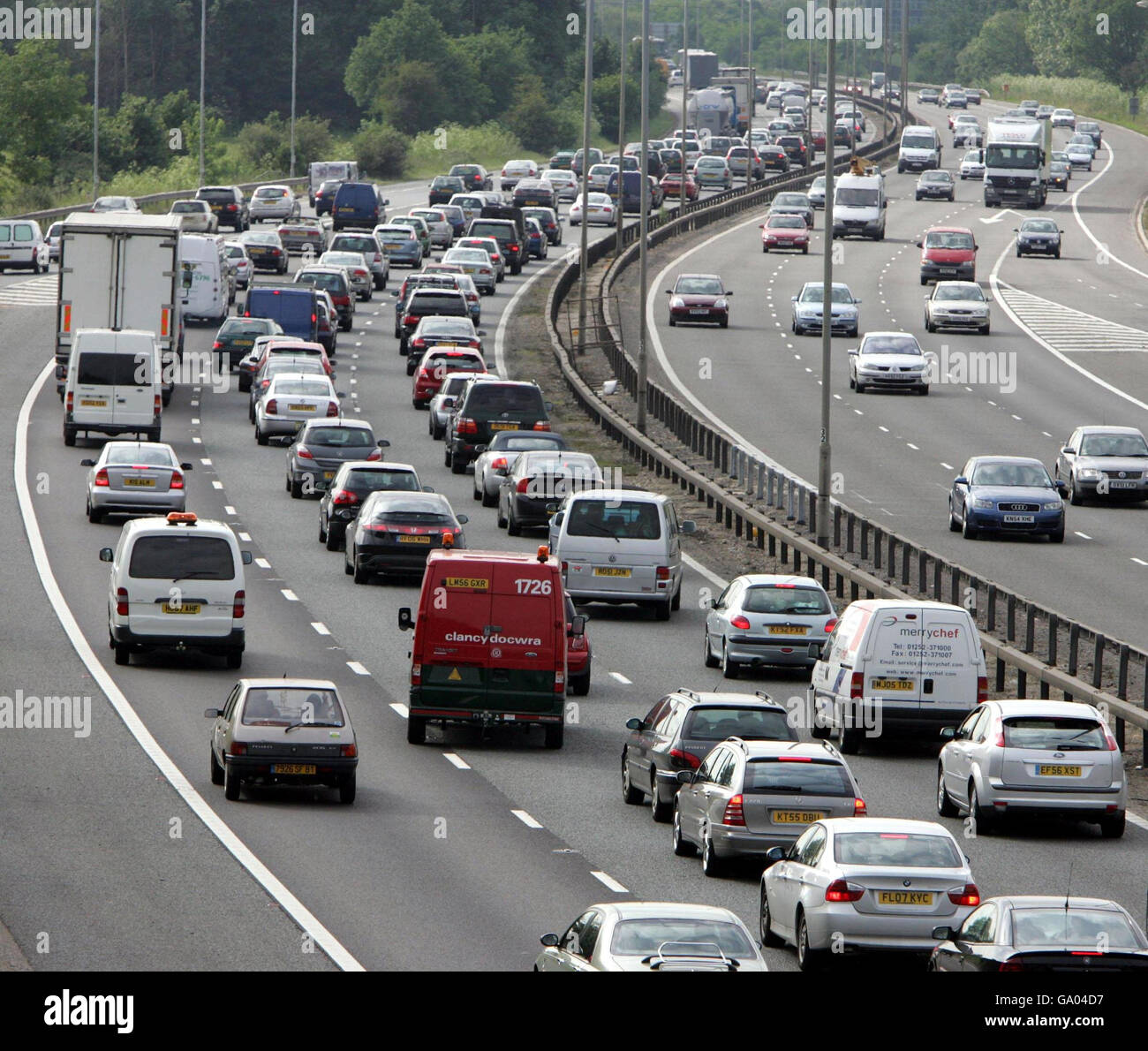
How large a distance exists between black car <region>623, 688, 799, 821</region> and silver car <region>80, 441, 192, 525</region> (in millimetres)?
17228

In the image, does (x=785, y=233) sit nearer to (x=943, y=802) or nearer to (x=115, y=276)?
(x=115, y=276)

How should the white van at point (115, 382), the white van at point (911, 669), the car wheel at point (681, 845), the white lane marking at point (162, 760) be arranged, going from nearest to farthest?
the white lane marking at point (162, 760) < the car wheel at point (681, 845) < the white van at point (911, 669) < the white van at point (115, 382)

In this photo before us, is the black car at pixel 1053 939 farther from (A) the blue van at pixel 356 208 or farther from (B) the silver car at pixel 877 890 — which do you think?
(A) the blue van at pixel 356 208

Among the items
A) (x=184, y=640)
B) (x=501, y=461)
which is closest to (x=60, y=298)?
(x=501, y=461)

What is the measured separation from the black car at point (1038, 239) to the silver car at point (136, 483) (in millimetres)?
54522

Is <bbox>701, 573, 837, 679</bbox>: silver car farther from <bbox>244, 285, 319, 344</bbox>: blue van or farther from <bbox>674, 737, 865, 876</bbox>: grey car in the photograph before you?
<bbox>244, 285, 319, 344</bbox>: blue van

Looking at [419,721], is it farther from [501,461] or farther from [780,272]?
[780,272]

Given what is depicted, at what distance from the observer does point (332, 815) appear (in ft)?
78.3

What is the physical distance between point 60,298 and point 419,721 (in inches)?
1069

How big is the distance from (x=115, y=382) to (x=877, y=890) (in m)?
32.4

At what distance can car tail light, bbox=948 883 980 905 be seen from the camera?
18.2 meters

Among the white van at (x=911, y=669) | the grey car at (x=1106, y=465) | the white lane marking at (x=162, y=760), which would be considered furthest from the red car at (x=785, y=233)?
the white van at (x=911, y=669)

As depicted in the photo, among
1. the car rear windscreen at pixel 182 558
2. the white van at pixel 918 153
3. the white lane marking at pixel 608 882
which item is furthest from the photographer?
the white van at pixel 918 153

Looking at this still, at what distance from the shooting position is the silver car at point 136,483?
40281 mm
